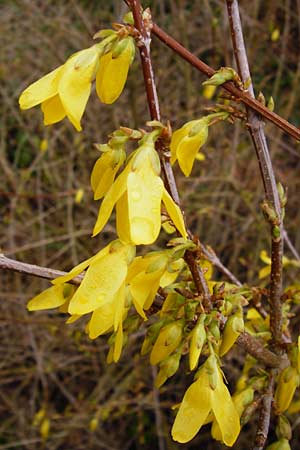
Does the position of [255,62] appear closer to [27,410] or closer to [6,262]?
[27,410]

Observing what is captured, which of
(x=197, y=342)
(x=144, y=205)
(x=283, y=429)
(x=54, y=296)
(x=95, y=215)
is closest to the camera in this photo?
(x=144, y=205)

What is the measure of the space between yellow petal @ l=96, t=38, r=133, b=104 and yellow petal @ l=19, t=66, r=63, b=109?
70 mm

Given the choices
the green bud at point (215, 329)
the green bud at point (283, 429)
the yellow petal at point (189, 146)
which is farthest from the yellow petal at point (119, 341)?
the green bud at point (283, 429)

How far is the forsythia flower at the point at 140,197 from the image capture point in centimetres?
78

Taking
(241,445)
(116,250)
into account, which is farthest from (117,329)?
(241,445)

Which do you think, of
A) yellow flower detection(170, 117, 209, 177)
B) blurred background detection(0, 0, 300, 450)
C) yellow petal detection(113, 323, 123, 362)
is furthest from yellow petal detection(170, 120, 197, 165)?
blurred background detection(0, 0, 300, 450)

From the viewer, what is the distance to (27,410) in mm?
3666

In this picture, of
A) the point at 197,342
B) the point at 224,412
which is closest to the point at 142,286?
the point at 197,342

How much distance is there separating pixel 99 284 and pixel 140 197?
0.14 metres

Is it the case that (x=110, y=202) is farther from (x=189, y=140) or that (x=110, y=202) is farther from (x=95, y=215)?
(x=95, y=215)

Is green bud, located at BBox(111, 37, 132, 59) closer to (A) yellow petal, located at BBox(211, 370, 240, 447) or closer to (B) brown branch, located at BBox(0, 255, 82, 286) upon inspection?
(B) brown branch, located at BBox(0, 255, 82, 286)

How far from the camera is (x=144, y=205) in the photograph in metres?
0.79

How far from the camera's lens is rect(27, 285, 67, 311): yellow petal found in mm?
991

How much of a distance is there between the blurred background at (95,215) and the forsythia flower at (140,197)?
82.5 inches
